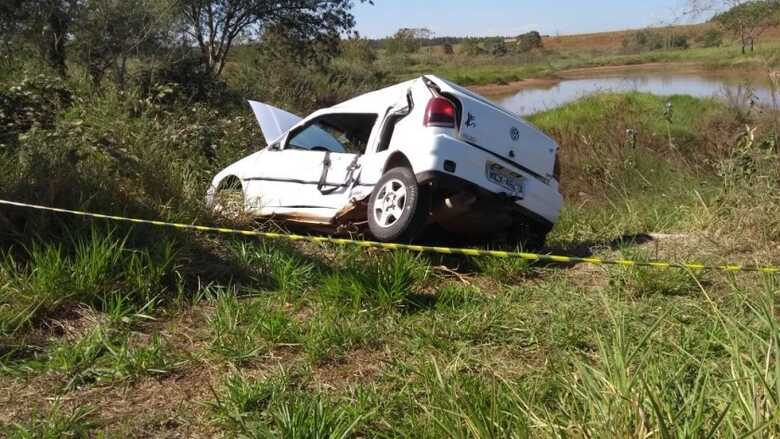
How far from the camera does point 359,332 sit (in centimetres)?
398

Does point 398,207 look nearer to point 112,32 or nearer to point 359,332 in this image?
point 359,332

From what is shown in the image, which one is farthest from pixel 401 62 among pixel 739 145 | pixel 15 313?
pixel 15 313

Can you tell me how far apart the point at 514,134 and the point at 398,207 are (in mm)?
1130

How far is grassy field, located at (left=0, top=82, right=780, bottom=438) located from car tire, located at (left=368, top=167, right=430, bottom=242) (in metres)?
0.29

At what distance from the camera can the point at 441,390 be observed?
9.95ft

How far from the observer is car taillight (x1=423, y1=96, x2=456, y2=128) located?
570 centimetres

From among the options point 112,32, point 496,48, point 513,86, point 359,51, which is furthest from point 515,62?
point 112,32

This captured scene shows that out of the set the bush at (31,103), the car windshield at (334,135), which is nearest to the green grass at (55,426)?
the car windshield at (334,135)

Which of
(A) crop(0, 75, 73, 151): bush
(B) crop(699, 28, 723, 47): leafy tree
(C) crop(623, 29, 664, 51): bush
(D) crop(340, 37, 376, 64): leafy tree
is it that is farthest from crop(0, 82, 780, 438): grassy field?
(C) crop(623, 29, 664, 51): bush

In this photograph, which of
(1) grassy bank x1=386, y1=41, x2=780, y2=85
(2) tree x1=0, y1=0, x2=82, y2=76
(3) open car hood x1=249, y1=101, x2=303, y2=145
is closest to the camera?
(3) open car hood x1=249, y1=101, x2=303, y2=145

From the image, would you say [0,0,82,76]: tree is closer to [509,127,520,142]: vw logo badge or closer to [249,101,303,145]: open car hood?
[249,101,303,145]: open car hood

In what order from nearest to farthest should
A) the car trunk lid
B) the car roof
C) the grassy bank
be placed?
1. the car trunk lid
2. the car roof
3. the grassy bank

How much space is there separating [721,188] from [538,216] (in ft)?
7.41

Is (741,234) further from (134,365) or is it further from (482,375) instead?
(134,365)
